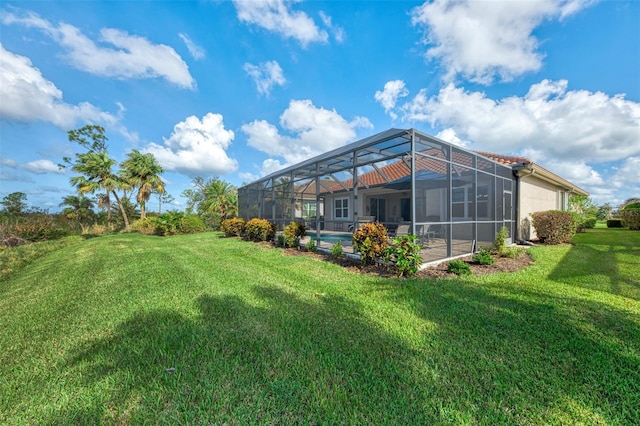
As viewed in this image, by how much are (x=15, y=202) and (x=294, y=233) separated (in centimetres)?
2438

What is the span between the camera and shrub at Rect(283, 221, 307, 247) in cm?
916

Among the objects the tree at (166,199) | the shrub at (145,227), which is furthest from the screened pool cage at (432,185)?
the tree at (166,199)

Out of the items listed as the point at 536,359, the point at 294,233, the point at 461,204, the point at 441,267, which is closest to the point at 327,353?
the point at 536,359

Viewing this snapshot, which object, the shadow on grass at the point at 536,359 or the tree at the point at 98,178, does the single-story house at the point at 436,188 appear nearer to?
the shadow on grass at the point at 536,359

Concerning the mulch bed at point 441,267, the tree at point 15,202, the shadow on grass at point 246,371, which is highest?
the tree at point 15,202

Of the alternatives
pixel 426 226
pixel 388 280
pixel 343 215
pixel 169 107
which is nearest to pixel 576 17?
pixel 426 226

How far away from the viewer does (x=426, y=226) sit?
21.0 ft

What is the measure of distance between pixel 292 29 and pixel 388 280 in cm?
1041

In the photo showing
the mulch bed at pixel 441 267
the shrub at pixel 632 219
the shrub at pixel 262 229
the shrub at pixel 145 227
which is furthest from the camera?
the shrub at pixel 145 227

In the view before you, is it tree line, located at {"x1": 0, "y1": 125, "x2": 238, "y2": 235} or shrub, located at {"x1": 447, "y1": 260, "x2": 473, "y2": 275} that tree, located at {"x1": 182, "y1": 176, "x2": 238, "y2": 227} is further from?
shrub, located at {"x1": 447, "y1": 260, "x2": 473, "y2": 275}

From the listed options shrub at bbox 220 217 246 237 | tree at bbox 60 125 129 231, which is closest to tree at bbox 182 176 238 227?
tree at bbox 60 125 129 231

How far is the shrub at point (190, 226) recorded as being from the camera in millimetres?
17625

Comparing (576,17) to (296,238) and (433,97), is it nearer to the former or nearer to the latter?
(433,97)

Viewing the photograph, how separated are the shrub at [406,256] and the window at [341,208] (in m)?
11.8
